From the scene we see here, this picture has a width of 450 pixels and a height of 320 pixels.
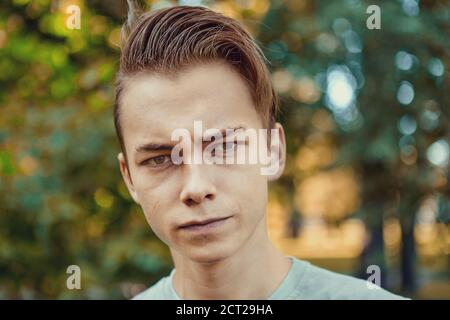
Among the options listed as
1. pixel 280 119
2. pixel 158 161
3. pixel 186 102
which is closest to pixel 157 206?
pixel 158 161

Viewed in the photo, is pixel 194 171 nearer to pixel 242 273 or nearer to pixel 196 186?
pixel 196 186

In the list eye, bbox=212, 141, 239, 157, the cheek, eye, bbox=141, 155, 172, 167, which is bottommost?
the cheek

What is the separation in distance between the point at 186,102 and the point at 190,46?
0.14 metres

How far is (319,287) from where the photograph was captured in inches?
53.6

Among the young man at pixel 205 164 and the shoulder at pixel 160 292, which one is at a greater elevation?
the young man at pixel 205 164

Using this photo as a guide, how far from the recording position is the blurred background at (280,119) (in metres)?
3.02

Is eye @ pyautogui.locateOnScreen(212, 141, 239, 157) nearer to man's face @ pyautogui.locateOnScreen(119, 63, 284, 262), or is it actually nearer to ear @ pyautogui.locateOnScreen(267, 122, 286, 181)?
man's face @ pyautogui.locateOnScreen(119, 63, 284, 262)

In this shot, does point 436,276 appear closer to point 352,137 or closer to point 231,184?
point 352,137

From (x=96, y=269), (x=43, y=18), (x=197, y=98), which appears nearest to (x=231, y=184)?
(x=197, y=98)

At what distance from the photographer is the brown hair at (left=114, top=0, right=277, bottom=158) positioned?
1253mm

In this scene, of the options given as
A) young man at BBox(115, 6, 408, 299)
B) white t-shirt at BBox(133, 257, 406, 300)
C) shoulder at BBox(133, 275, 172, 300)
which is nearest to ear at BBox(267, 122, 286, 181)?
young man at BBox(115, 6, 408, 299)

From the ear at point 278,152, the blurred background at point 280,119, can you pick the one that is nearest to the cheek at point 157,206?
the ear at point 278,152

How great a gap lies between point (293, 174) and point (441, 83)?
1.48 meters

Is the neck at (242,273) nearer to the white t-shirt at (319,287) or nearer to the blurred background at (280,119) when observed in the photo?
the white t-shirt at (319,287)
